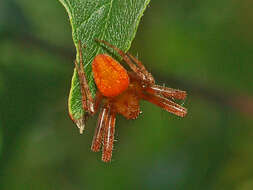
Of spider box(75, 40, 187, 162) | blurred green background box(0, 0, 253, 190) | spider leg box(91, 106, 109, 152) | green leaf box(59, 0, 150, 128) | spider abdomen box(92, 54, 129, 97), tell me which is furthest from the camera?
blurred green background box(0, 0, 253, 190)

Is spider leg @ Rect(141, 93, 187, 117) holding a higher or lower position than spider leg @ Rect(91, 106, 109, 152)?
higher

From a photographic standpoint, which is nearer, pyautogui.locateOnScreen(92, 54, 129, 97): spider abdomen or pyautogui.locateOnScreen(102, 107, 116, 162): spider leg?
pyautogui.locateOnScreen(92, 54, 129, 97): spider abdomen

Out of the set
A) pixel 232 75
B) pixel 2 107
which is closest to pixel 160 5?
pixel 232 75

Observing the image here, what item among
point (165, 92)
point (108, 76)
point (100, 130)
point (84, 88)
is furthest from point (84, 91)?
point (165, 92)

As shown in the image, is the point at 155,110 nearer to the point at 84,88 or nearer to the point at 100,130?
the point at 100,130

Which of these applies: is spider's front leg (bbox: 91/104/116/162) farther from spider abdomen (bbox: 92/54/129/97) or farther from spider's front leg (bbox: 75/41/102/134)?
A: spider's front leg (bbox: 75/41/102/134)

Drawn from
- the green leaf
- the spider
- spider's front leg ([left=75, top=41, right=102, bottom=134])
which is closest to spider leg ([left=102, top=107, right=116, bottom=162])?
the spider
